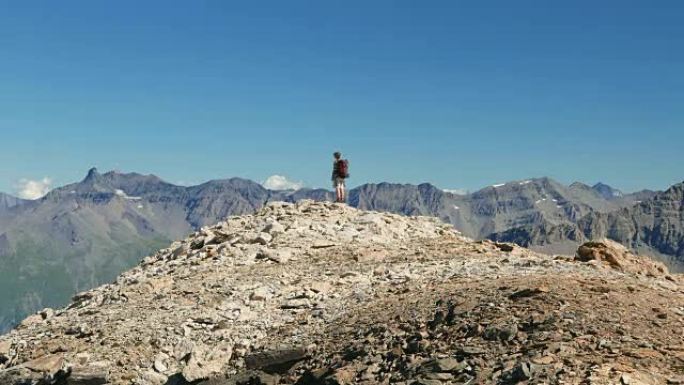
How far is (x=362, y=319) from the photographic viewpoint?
1841 centimetres

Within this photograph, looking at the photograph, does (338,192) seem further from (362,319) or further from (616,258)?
(362,319)

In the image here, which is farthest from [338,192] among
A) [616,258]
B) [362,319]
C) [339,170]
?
[362,319]

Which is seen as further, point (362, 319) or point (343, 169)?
point (343, 169)

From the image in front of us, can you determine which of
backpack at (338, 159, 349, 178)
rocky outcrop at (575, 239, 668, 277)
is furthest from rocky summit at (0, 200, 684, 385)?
backpack at (338, 159, 349, 178)

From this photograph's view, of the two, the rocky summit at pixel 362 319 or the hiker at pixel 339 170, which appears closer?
the rocky summit at pixel 362 319

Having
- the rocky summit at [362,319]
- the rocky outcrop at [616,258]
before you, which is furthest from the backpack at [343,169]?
the rocky outcrop at [616,258]

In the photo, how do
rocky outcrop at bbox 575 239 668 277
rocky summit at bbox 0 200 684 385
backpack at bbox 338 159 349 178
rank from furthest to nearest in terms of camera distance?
backpack at bbox 338 159 349 178
rocky outcrop at bbox 575 239 668 277
rocky summit at bbox 0 200 684 385

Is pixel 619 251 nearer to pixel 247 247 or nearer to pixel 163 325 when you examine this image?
pixel 247 247

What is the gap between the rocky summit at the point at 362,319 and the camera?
46.4 ft

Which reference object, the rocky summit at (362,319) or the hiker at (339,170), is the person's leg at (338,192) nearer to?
the hiker at (339,170)

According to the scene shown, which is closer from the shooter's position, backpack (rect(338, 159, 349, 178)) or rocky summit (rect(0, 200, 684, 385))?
rocky summit (rect(0, 200, 684, 385))

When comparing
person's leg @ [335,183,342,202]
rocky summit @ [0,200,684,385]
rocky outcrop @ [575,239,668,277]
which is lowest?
rocky summit @ [0,200,684,385]

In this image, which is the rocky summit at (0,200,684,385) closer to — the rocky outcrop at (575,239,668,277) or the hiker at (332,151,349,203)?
the rocky outcrop at (575,239,668,277)

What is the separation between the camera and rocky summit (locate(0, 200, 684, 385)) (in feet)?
46.4
